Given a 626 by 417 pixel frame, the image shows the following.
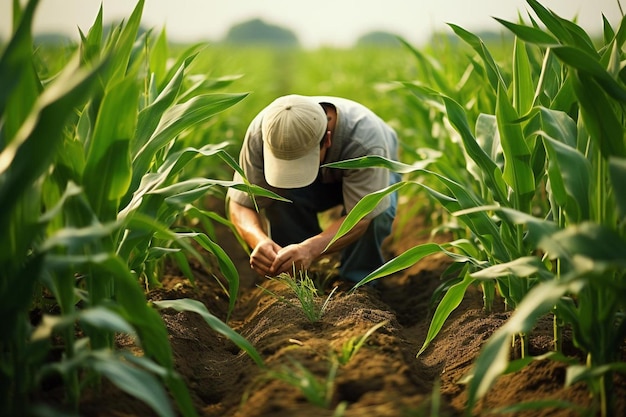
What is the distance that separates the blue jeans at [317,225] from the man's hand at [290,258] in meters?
0.54

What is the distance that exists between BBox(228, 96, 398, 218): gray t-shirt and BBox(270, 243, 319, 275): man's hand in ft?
1.14

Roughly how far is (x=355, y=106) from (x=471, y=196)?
1.11m

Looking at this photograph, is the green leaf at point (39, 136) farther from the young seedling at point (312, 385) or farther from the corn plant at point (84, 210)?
the young seedling at point (312, 385)

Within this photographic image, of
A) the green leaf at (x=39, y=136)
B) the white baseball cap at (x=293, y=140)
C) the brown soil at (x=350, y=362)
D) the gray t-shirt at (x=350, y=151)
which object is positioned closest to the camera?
the green leaf at (x=39, y=136)

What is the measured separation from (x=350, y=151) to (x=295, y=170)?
1.14 ft

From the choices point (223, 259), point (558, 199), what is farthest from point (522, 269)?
point (223, 259)

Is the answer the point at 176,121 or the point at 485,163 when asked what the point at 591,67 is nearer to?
the point at 485,163

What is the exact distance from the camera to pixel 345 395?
5.90ft

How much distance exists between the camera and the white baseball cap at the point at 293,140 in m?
2.75

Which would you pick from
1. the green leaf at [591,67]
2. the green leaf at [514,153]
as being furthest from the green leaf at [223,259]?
the green leaf at [591,67]

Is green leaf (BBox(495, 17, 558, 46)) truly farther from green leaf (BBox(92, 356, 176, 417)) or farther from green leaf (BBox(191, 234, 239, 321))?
green leaf (BBox(92, 356, 176, 417))

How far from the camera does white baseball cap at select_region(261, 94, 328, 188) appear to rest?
9.03 ft

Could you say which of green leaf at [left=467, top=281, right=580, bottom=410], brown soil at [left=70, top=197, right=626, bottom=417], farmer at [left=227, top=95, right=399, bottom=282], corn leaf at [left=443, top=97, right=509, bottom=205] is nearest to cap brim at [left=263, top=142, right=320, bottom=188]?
farmer at [left=227, top=95, right=399, bottom=282]

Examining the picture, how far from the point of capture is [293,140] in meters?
2.75
